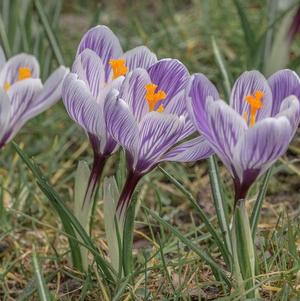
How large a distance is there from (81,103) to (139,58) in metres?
0.23

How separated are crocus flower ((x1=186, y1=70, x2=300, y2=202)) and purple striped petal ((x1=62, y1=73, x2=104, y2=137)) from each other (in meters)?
0.21

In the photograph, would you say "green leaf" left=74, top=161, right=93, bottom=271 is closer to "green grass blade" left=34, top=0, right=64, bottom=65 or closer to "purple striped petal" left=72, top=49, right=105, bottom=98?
"purple striped petal" left=72, top=49, right=105, bottom=98

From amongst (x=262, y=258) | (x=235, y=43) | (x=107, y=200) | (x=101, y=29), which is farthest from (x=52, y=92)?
(x=235, y=43)

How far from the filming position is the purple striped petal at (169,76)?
1.66m

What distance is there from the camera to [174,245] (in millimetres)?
1963

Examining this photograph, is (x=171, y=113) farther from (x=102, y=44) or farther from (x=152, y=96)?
(x=102, y=44)

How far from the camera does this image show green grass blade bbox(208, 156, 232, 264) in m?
1.67

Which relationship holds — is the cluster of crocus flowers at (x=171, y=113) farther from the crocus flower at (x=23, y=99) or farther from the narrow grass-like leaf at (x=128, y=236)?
the crocus flower at (x=23, y=99)

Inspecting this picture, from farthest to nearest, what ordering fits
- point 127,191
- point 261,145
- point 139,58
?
1. point 139,58
2. point 127,191
3. point 261,145

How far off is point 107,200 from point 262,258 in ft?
1.30

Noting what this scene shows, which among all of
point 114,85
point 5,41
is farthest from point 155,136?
point 5,41

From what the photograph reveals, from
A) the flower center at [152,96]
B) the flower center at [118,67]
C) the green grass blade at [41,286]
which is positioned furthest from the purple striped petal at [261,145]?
the green grass blade at [41,286]

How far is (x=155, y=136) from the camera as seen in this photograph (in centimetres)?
157

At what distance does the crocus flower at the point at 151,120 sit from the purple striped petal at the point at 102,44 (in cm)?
16
